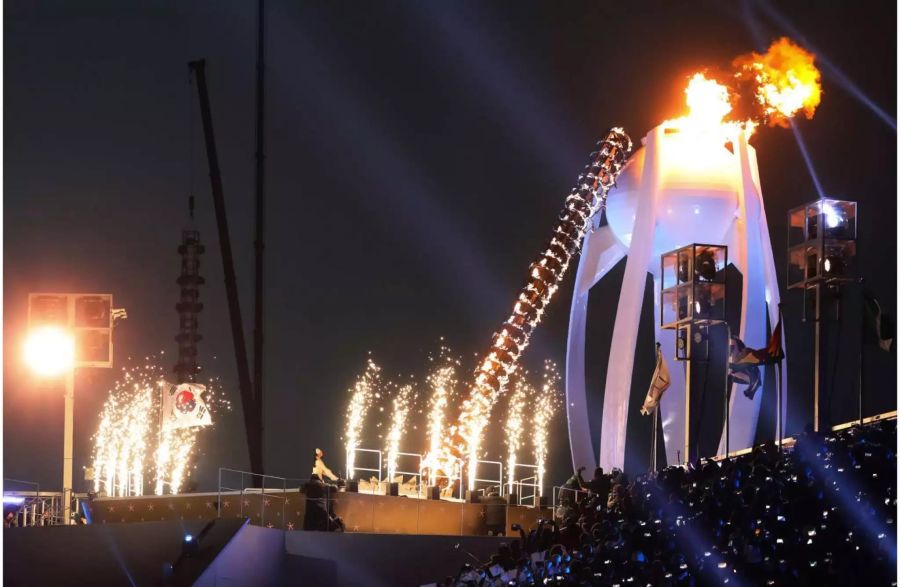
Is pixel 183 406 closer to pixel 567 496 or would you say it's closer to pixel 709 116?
pixel 567 496

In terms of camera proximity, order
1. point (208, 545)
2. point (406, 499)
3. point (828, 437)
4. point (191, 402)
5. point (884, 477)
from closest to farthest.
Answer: point (884, 477), point (828, 437), point (208, 545), point (406, 499), point (191, 402)

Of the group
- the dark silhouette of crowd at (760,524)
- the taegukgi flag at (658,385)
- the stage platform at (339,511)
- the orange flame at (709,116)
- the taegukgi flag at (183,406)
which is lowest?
the dark silhouette of crowd at (760,524)

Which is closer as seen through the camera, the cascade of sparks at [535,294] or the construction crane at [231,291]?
the cascade of sparks at [535,294]

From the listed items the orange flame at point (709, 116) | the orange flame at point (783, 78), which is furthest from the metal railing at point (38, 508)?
the orange flame at point (783, 78)

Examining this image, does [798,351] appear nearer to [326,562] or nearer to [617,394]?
[617,394]

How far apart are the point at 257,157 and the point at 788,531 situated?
2565 centimetres

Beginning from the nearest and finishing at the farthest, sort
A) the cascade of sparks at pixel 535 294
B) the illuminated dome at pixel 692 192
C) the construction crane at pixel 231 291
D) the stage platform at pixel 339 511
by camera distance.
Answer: the stage platform at pixel 339 511, the cascade of sparks at pixel 535 294, the illuminated dome at pixel 692 192, the construction crane at pixel 231 291

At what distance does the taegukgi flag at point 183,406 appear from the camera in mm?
30812

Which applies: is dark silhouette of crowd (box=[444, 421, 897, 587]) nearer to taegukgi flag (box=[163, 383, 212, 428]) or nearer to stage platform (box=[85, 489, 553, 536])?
stage platform (box=[85, 489, 553, 536])

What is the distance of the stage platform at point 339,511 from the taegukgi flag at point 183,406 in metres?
3.85

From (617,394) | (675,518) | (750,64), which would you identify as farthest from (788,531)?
(750,64)

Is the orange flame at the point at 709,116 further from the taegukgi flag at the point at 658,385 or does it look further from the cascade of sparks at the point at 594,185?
the taegukgi flag at the point at 658,385

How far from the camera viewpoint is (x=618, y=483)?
2102 cm

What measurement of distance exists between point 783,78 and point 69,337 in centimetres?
1631
